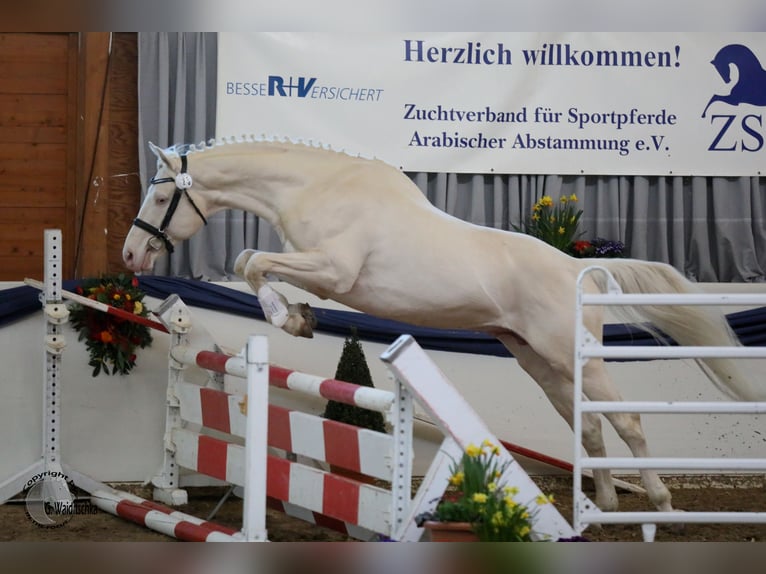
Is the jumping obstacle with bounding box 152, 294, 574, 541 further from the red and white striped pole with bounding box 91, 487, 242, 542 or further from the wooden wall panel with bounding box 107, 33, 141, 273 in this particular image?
the wooden wall panel with bounding box 107, 33, 141, 273

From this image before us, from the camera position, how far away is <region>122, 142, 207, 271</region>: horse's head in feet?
11.5

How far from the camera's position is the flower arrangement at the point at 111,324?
160 inches

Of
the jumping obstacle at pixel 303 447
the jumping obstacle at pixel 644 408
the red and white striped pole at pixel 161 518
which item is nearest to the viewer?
the jumping obstacle at pixel 303 447

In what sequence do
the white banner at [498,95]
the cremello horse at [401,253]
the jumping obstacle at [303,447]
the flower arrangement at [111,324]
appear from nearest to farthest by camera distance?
the jumping obstacle at [303,447]
the cremello horse at [401,253]
the flower arrangement at [111,324]
the white banner at [498,95]

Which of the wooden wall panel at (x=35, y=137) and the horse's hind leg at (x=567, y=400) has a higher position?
the wooden wall panel at (x=35, y=137)

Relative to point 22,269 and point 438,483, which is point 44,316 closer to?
point 22,269

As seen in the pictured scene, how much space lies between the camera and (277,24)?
120 inches

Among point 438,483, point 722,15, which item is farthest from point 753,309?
point 438,483

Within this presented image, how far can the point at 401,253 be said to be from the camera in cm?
338

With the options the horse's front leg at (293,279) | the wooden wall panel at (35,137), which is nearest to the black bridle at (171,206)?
the horse's front leg at (293,279)

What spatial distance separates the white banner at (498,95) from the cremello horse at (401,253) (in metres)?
0.72

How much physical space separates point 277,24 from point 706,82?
212 centimetres

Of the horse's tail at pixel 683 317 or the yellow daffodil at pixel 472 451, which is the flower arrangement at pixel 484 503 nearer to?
the yellow daffodil at pixel 472 451

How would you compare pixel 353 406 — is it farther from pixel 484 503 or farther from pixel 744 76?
pixel 744 76
